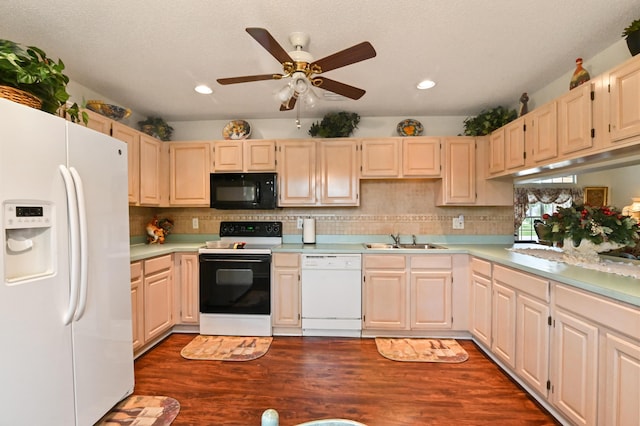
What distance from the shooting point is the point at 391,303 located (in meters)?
2.83

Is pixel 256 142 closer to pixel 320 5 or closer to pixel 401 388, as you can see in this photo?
pixel 320 5

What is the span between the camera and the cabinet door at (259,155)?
3180 millimetres

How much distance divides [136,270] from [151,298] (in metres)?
0.36

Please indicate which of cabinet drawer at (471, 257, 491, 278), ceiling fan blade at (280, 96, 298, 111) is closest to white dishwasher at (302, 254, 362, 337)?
cabinet drawer at (471, 257, 491, 278)

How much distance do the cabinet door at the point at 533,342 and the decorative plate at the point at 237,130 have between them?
3.09 metres

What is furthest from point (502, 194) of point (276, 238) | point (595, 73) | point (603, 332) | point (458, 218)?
point (276, 238)

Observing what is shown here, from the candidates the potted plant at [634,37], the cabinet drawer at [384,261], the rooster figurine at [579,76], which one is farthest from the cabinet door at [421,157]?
the potted plant at [634,37]

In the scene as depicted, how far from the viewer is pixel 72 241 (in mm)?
1401

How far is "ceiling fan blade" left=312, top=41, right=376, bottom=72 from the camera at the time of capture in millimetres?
1468

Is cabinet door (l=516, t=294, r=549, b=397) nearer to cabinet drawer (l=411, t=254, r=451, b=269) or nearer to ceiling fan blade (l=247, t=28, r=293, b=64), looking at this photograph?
cabinet drawer (l=411, t=254, r=451, b=269)

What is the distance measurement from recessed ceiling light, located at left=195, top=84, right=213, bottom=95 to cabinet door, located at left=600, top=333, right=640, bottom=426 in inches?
128

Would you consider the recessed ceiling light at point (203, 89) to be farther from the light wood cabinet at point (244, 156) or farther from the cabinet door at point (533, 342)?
the cabinet door at point (533, 342)

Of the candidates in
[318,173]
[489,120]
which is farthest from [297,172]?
[489,120]

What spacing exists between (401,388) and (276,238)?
6.46 feet
